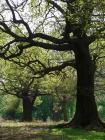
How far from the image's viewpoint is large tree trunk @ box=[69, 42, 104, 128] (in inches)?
1180

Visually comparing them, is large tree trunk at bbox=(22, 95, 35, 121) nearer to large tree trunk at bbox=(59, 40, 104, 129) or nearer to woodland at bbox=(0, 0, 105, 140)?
woodland at bbox=(0, 0, 105, 140)

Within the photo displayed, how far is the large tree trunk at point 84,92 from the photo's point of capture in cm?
→ 2997

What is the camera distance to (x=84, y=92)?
30094 mm

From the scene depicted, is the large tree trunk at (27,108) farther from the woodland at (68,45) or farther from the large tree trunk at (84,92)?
the large tree trunk at (84,92)

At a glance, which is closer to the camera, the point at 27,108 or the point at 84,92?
the point at 84,92

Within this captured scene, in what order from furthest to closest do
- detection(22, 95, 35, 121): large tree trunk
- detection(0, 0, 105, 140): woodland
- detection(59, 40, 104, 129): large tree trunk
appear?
1. detection(22, 95, 35, 121): large tree trunk
2. detection(59, 40, 104, 129): large tree trunk
3. detection(0, 0, 105, 140): woodland

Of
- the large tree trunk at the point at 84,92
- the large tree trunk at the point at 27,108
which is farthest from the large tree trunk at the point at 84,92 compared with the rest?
the large tree trunk at the point at 27,108

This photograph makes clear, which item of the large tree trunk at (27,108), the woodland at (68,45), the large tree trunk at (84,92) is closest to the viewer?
the woodland at (68,45)

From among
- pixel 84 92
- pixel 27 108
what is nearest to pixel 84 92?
pixel 84 92

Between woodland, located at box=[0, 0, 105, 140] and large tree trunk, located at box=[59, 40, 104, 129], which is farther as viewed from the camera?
large tree trunk, located at box=[59, 40, 104, 129]

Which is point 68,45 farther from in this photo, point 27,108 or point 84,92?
point 27,108

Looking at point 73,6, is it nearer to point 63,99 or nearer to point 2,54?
point 2,54

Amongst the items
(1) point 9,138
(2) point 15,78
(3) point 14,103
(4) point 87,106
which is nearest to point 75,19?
(1) point 9,138

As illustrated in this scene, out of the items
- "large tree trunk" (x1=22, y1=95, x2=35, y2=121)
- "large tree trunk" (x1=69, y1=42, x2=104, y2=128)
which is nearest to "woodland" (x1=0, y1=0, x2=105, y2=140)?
"large tree trunk" (x1=69, y1=42, x2=104, y2=128)
